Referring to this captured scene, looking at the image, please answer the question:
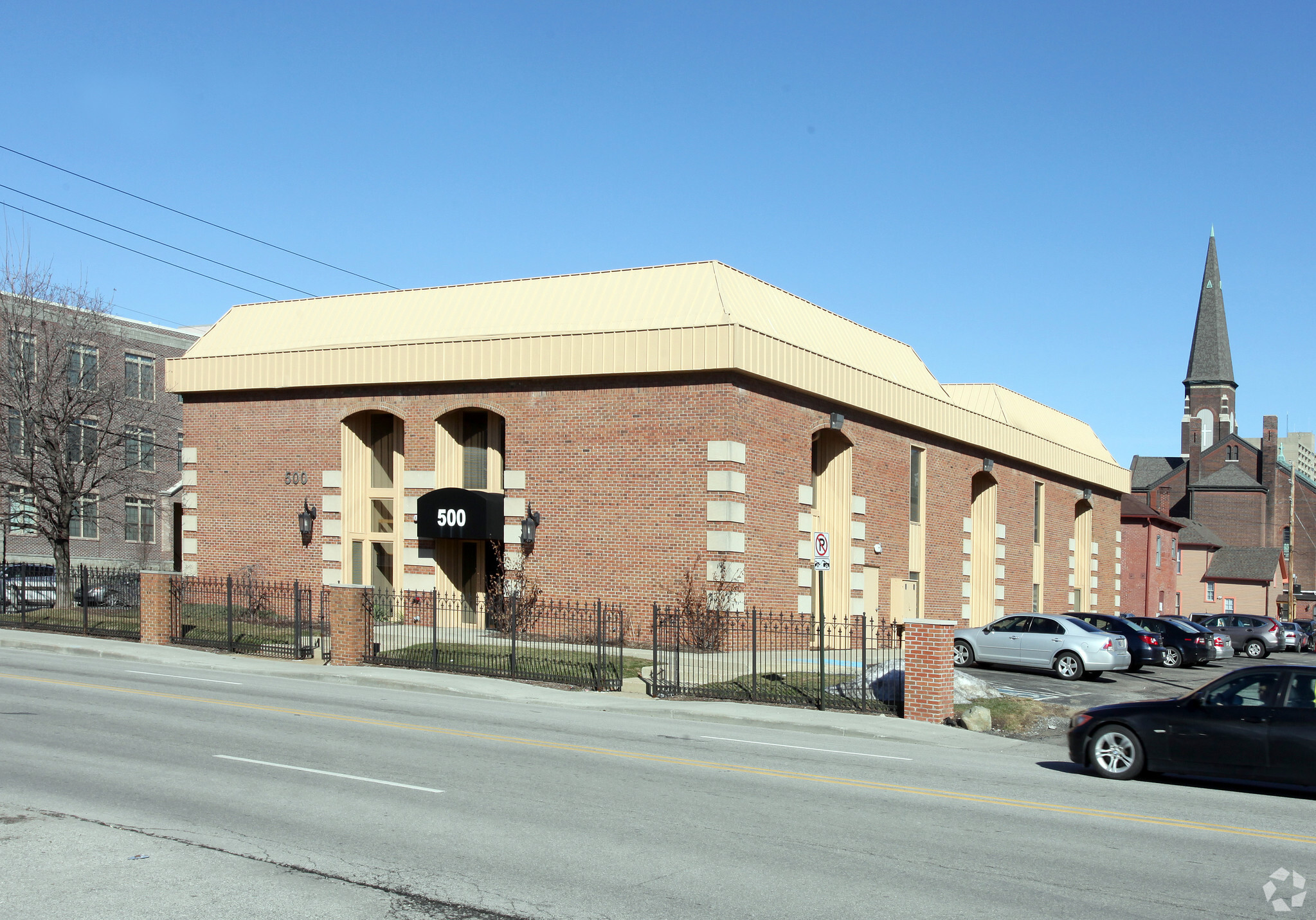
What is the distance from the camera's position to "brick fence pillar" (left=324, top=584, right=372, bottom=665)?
83.7 ft

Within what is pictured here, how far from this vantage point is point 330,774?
12148 mm

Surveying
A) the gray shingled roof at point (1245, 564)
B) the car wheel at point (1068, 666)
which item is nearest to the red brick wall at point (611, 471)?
the car wheel at point (1068, 666)

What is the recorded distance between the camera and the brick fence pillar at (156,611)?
94.3ft

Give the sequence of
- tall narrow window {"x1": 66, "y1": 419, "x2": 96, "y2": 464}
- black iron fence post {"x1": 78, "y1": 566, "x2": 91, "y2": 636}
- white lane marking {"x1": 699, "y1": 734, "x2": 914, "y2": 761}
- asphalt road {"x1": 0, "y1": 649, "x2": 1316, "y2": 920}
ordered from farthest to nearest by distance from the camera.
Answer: tall narrow window {"x1": 66, "y1": 419, "x2": 96, "y2": 464}, black iron fence post {"x1": 78, "y1": 566, "x2": 91, "y2": 636}, white lane marking {"x1": 699, "y1": 734, "x2": 914, "y2": 761}, asphalt road {"x1": 0, "y1": 649, "x2": 1316, "y2": 920}

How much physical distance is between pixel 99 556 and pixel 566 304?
139ft

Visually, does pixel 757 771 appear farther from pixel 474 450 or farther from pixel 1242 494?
pixel 1242 494

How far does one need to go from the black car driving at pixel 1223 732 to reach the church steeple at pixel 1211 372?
12171cm

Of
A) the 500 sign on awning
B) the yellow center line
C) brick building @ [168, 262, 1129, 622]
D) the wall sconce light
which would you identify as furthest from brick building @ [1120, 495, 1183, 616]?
the yellow center line

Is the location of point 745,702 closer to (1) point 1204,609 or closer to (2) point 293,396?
(2) point 293,396

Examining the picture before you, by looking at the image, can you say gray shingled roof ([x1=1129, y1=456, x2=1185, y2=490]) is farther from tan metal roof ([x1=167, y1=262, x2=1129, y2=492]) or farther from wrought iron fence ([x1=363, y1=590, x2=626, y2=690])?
wrought iron fence ([x1=363, y1=590, x2=626, y2=690])

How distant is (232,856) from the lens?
8680 millimetres

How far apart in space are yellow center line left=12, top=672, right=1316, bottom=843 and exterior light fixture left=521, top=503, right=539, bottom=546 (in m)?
12.0

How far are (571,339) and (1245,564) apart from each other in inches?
3056

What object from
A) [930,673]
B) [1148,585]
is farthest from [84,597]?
[1148,585]
